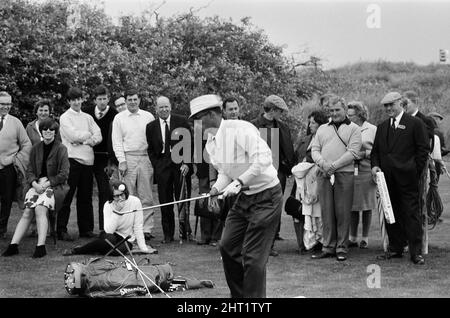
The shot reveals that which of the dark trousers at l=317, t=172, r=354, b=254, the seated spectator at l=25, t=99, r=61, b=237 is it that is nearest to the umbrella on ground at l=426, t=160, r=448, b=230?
the dark trousers at l=317, t=172, r=354, b=254

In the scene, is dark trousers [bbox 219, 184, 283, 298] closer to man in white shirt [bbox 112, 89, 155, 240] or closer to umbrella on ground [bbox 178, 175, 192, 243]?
umbrella on ground [bbox 178, 175, 192, 243]

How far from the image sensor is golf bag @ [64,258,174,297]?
9375 mm

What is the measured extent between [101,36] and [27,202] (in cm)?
742

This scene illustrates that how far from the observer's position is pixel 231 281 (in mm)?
8578

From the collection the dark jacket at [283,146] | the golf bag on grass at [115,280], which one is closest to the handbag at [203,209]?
the dark jacket at [283,146]

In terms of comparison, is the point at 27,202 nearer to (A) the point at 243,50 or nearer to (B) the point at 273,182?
(B) the point at 273,182

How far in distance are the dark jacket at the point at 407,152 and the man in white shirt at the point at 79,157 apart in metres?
4.33

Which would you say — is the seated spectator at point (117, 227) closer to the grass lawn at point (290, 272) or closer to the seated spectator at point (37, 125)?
the grass lawn at point (290, 272)

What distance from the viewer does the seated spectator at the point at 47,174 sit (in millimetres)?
12148

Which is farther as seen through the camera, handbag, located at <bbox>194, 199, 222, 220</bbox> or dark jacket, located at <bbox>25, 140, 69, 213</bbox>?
dark jacket, located at <bbox>25, 140, 69, 213</bbox>

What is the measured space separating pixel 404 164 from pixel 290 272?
1990 mm

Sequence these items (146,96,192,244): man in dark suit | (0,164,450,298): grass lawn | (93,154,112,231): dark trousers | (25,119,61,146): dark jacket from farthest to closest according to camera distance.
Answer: (93,154,112,231): dark trousers
(25,119,61,146): dark jacket
(146,96,192,244): man in dark suit
(0,164,450,298): grass lawn

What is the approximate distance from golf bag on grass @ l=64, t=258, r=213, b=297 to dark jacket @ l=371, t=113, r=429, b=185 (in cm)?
297
